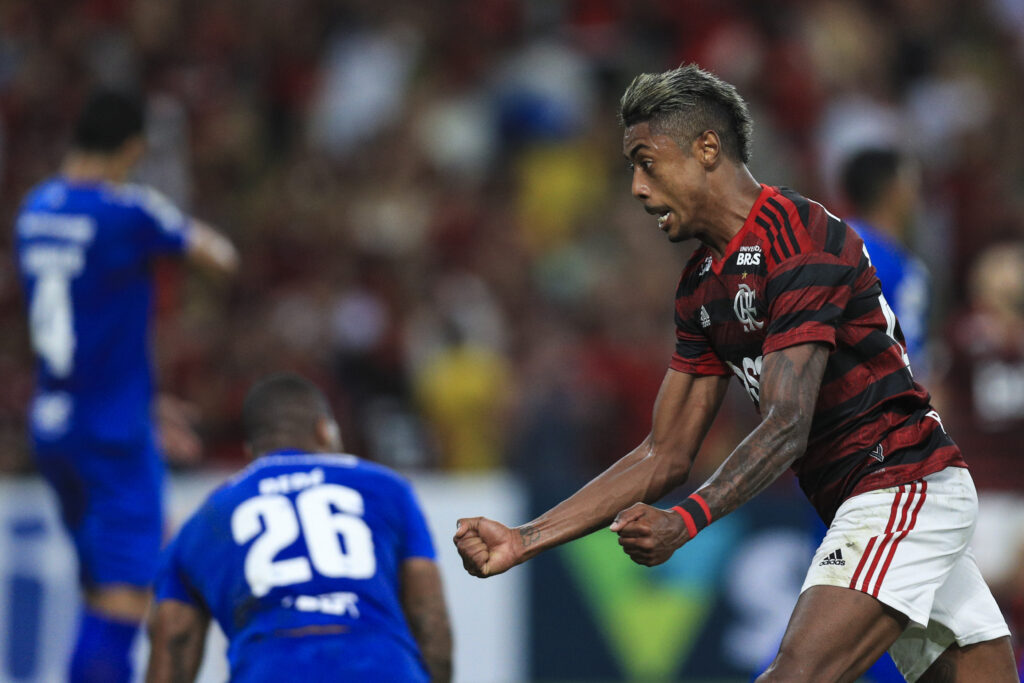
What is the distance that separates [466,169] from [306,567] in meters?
9.33

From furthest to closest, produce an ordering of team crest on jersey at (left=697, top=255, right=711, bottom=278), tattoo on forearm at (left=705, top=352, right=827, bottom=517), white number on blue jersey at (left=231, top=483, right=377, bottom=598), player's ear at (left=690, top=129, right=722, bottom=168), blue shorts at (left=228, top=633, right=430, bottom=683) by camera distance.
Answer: white number on blue jersey at (left=231, top=483, right=377, bottom=598), blue shorts at (left=228, top=633, right=430, bottom=683), team crest on jersey at (left=697, top=255, right=711, bottom=278), player's ear at (left=690, top=129, right=722, bottom=168), tattoo on forearm at (left=705, top=352, right=827, bottom=517)

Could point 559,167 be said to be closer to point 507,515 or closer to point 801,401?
point 507,515

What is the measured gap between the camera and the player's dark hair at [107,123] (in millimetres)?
6656

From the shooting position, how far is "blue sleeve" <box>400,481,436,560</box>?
4.88 meters

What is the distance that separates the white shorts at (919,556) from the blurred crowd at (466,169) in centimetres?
623

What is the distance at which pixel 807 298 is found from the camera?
4.04m

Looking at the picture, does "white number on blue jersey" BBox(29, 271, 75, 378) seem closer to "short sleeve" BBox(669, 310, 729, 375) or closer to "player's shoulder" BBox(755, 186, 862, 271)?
"short sleeve" BBox(669, 310, 729, 375)

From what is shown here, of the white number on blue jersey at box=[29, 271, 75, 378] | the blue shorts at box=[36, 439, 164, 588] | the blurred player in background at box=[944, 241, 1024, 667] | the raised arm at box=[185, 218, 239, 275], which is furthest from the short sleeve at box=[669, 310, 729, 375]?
the blurred player in background at box=[944, 241, 1024, 667]

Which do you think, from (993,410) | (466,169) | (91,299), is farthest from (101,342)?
(466,169)

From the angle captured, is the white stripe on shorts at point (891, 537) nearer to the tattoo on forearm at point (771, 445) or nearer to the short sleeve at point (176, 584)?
the tattoo on forearm at point (771, 445)

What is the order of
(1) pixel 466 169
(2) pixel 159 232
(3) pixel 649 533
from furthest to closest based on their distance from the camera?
(1) pixel 466 169 → (2) pixel 159 232 → (3) pixel 649 533

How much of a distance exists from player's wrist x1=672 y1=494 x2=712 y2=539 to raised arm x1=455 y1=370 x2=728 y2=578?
0.47 meters

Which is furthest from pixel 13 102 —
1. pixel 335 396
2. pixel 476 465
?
pixel 476 465

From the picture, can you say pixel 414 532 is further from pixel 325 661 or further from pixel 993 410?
pixel 993 410
